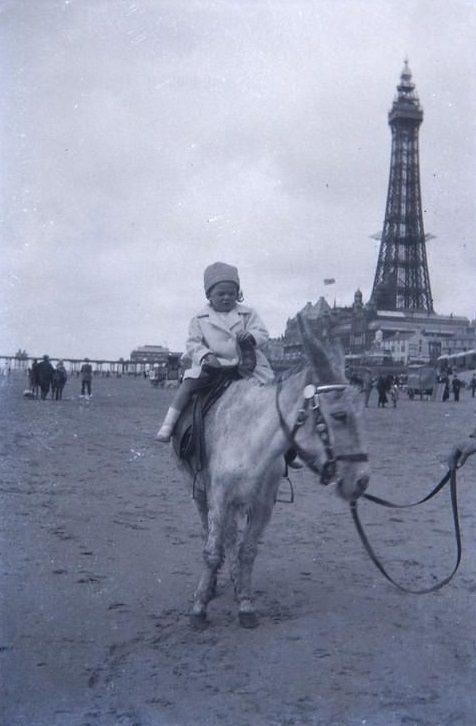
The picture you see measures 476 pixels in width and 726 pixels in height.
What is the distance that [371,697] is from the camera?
11.9 feet

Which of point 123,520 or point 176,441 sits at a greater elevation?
point 176,441

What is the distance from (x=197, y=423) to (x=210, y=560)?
0.84 m

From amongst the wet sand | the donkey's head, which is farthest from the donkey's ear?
the wet sand

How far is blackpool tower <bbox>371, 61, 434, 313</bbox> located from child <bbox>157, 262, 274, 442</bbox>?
106m

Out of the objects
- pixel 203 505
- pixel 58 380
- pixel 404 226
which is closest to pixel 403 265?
pixel 404 226

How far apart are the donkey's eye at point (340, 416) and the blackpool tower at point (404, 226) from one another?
10712 centimetres

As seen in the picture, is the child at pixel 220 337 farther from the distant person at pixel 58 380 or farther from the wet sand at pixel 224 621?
the distant person at pixel 58 380

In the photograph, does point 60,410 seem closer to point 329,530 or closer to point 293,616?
point 329,530

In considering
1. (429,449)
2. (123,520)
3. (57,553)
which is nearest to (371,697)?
(57,553)

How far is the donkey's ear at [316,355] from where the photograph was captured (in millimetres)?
4027

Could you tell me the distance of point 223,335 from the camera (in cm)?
496

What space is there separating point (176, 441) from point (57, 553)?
2.00 metres

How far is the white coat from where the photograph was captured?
493cm

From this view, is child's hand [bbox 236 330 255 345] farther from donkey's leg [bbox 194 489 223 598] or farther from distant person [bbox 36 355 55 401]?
distant person [bbox 36 355 55 401]
